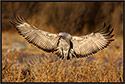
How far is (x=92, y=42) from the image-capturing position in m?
5.10

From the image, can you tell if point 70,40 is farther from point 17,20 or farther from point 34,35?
point 17,20

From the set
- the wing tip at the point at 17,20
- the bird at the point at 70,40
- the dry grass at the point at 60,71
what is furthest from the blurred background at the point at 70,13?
the bird at the point at 70,40

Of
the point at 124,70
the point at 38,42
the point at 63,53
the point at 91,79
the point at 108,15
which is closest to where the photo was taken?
the point at 63,53

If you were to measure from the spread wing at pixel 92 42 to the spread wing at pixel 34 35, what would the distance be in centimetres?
46

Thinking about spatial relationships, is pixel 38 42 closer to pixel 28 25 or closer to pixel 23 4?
pixel 28 25

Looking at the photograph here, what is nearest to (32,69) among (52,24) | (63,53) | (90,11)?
(63,53)

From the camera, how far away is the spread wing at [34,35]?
16.3 feet

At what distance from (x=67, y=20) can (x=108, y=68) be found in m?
11.0

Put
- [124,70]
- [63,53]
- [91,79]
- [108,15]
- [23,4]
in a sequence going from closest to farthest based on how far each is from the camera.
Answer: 1. [63,53]
2. [91,79]
3. [124,70]
4. [23,4]
5. [108,15]

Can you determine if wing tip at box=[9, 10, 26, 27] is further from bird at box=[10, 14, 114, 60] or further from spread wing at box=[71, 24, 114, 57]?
spread wing at box=[71, 24, 114, 57]

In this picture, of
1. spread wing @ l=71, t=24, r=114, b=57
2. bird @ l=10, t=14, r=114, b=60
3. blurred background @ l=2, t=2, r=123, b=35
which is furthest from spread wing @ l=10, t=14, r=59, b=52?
blurred background @ l=2, t=2, r=123, b=35

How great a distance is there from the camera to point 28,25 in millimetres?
5254

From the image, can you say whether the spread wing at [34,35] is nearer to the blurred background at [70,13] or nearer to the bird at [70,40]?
the bird at [70,40]

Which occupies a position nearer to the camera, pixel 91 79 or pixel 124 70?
pixel 91 79
